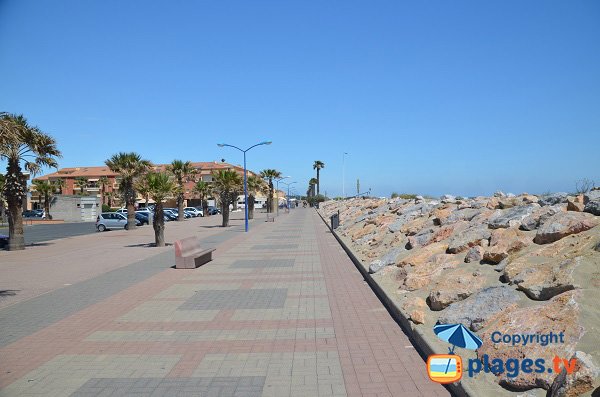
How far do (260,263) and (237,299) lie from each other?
5.41 metres

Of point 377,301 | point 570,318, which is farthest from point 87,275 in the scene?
point 570,318

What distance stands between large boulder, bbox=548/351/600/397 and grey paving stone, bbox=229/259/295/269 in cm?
1083

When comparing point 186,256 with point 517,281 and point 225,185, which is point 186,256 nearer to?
point 517,281

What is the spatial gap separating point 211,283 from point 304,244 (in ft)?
32.8

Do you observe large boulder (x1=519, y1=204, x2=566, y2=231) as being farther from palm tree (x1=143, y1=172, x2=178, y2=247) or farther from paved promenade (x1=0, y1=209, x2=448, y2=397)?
palm tree (x1=143, y1=172, x2=178, y2=247)

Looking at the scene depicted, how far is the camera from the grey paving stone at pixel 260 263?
1456cm

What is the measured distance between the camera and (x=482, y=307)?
6219mm

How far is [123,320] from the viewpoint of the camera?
26.8ft

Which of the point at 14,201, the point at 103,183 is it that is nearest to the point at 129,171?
the point at 14,201

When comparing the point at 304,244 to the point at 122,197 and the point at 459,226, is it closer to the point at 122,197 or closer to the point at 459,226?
the point at 459,226

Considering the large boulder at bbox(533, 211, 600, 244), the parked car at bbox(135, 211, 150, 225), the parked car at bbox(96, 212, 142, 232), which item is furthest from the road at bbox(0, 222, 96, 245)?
the large boulder at bbox(533, 211, 600, 244)

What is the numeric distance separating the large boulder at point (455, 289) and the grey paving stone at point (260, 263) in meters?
7.47

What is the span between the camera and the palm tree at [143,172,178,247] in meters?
20.7

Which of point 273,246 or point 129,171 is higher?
point 129,171
